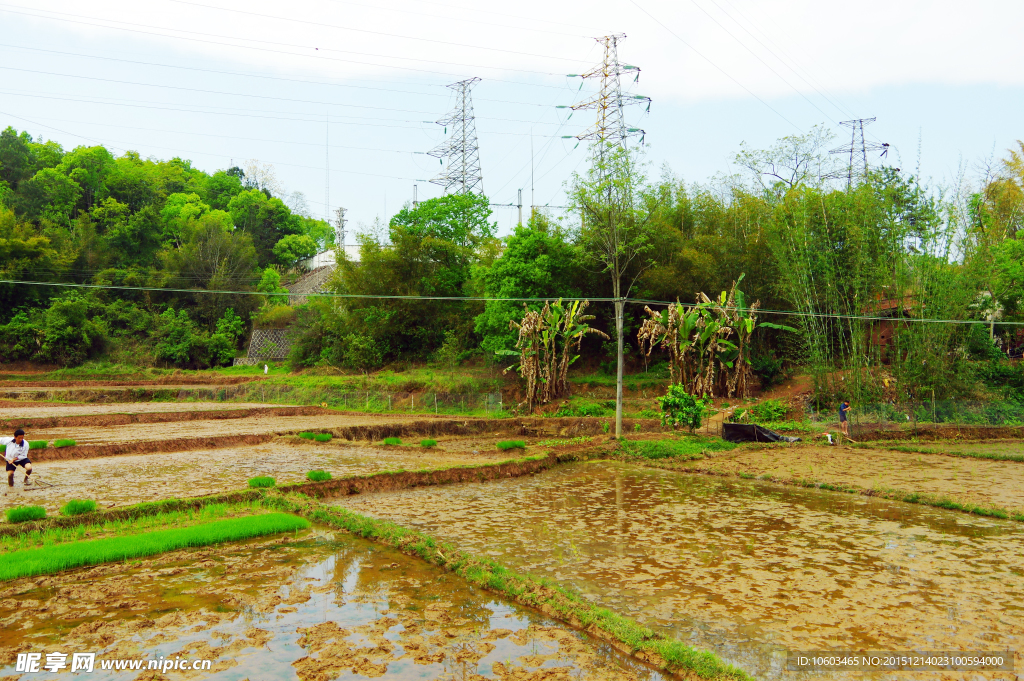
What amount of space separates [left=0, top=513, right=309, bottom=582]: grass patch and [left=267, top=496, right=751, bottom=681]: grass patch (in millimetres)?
876

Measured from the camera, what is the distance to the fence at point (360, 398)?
81.3 feet

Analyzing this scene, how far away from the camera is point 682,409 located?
18047 millimetres

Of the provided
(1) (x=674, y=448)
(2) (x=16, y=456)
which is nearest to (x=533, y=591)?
(2) (x=16, y=456)

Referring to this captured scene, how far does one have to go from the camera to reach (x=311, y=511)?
9.66m

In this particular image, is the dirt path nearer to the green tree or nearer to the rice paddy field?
the rice paddy field

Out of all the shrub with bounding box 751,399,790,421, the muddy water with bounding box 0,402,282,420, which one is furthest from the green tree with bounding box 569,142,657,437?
the muddy water with bounding box 0,402,282,420

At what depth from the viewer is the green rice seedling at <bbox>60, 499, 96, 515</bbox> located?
8.74 metres

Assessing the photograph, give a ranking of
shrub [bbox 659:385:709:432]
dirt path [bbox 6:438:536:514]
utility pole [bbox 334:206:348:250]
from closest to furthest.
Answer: dirt path [bbox 6:438:536:514] → shrub [bbox 659:385:709:432] → utility pole [bbox 334:206:348:250]

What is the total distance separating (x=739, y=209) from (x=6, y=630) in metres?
26.8

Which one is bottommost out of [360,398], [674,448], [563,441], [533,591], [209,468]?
[563,441]

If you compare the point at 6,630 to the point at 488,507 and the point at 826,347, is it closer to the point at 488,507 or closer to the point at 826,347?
the point at 488,507

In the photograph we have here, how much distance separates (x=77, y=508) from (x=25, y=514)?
0.59m

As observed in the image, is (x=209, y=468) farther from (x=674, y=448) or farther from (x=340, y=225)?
(x=340, y=225)

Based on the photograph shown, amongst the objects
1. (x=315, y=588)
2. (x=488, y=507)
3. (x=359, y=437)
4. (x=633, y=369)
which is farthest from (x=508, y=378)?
(x=315, y=588)
